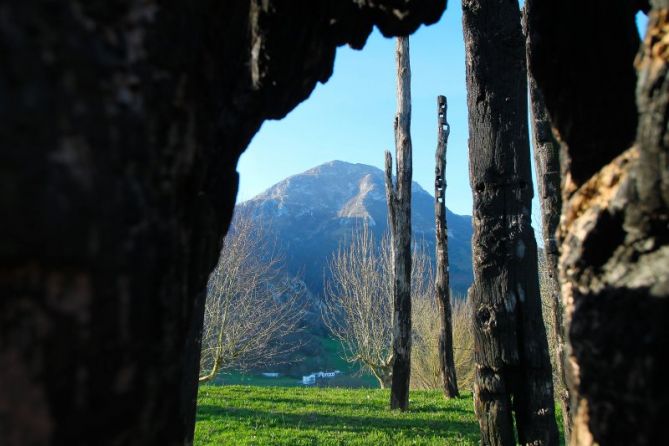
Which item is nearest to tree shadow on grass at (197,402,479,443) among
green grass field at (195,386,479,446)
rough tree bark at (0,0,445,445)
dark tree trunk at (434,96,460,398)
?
green grass field at (195,386,479,446)

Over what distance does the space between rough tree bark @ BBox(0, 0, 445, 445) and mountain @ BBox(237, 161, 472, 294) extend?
234 ft

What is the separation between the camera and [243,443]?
26.2 feet

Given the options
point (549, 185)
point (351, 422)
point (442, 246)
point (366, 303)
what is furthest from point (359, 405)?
point (366, 303)

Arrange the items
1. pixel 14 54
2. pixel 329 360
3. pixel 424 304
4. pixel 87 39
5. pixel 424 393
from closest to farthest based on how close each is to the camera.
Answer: pixel 14 54
pixel 87 39
pixel 424 393
pixel 424 304
pixel 329 360

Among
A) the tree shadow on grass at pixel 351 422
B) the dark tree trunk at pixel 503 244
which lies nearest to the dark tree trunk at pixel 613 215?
the dark tree trunk at pixel 503 244

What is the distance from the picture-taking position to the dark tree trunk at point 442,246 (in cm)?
1334

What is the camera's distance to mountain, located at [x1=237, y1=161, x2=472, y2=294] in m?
101

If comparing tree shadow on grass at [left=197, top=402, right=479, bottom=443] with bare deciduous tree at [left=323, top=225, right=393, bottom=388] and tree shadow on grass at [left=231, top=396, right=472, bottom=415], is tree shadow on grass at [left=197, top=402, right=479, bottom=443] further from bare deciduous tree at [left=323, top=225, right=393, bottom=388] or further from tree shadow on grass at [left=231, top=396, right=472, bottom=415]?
bare deciduous tree at [left=323, top=225, right=393, bottom=388]

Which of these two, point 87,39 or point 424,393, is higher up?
point 87,39

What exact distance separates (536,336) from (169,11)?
3984 millimetres

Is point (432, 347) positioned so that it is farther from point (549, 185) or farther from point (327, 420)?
point (549, 185)

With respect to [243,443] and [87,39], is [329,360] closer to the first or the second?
[243,443]

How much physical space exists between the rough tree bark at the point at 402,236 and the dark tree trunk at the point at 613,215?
31.6ft

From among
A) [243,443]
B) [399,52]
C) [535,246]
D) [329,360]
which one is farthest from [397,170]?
[329,360]
